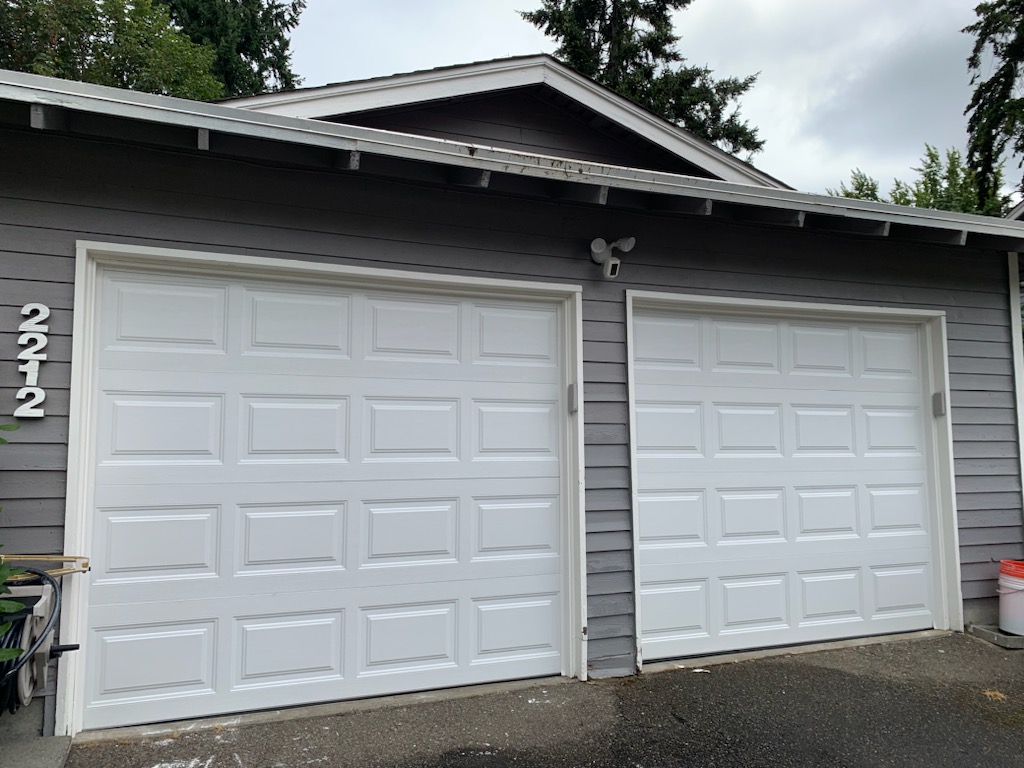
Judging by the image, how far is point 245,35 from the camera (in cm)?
1636

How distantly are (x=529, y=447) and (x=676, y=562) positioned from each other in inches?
46.1

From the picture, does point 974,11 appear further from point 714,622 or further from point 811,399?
point 714,622

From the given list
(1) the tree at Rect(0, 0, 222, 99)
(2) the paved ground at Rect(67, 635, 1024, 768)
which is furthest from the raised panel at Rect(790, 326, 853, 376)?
(1) the tree at Rect(0, 0, 222, 99)

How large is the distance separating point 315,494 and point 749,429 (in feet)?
8.76

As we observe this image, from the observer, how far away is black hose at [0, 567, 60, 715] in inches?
90.7

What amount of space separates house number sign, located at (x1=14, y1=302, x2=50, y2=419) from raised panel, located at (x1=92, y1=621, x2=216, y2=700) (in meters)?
1.06

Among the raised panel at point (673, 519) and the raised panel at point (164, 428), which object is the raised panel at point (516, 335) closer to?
the raised panel at point (673, 519)

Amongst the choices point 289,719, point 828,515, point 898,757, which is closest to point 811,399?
point 828,515

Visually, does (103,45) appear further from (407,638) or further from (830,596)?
(830,596)

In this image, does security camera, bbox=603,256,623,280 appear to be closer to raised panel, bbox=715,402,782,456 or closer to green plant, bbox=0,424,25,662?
raised panel, bbox=715,402,782,456

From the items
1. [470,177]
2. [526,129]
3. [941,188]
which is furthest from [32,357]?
[941,188]

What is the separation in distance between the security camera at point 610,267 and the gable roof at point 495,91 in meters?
1.02

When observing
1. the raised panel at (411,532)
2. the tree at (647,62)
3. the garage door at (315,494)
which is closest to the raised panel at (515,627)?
the garage door at (315,494)

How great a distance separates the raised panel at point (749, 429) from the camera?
13.6 feet
